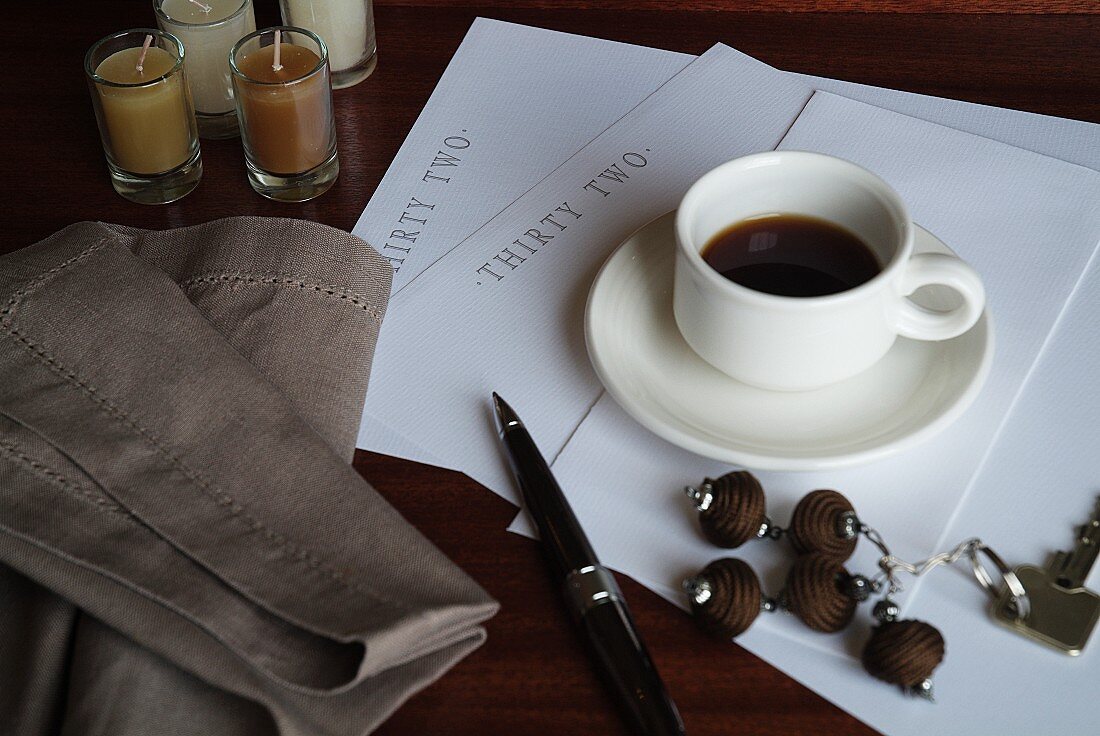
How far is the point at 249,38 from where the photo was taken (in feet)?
2.26

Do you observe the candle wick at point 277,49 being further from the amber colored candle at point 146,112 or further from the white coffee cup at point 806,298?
the white coffee cup at point 806,298

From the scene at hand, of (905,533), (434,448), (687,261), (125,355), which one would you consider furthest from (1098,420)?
(125,355)

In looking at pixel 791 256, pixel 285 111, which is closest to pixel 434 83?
pixel 285 111

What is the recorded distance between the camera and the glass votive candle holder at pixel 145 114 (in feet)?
2.18

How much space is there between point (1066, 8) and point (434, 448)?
2.16 ft

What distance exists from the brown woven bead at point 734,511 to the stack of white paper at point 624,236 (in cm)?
2

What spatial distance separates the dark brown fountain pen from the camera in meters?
0.45

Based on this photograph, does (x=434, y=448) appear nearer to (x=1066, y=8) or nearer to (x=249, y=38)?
(x=249, y=38)

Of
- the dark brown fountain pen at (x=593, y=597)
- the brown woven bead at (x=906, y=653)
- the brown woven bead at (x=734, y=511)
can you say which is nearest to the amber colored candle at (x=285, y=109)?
the dark brown fountain pen at (x=593, y=597)

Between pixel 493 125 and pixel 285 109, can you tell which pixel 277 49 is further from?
pixel 493 125

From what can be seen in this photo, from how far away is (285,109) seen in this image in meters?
0.66

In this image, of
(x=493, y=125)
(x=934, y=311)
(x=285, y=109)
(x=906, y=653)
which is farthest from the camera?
(x=493, y=125)

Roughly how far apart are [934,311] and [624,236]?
21 centimetres

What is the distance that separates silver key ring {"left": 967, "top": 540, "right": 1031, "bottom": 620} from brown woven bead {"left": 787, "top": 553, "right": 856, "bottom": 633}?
69mm
